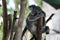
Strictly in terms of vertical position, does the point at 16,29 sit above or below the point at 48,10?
below

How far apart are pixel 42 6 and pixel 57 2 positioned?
4.6 inches

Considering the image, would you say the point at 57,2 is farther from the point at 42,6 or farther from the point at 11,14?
the point at 11,14

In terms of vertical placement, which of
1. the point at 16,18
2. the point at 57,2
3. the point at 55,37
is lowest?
Result: the point at 55,37

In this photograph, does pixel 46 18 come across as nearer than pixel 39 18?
No

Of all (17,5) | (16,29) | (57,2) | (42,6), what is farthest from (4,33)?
(57,2)

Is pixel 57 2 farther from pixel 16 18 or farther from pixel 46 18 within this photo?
pixel 16 18

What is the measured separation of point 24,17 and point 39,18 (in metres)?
0.14

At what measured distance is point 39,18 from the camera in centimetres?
100

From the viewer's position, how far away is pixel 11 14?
1133mm

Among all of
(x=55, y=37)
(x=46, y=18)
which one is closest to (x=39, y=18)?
(x=46, y=18)

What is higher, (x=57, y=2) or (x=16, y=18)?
(x=57, y=2)

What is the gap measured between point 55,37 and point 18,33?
27 cm

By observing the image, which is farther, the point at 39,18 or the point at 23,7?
the point at 23,7

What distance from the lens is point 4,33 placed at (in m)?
1.11
